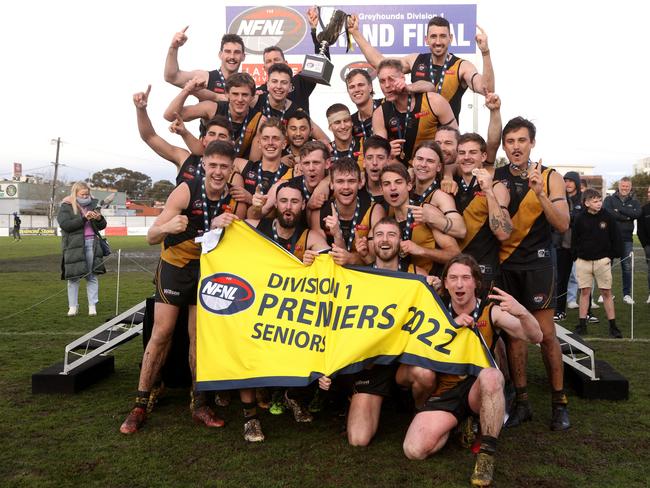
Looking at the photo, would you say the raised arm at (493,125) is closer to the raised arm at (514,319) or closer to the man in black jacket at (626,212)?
the raised arm at (514,319)

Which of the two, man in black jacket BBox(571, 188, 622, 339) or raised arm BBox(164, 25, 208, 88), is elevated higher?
raised arm BBox(164, 25, 208, 88)

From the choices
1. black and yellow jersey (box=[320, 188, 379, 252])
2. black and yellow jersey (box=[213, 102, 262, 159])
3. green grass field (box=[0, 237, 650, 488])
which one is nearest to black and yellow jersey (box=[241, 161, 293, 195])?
black and yellow jersey (box=[213, 102, 262, 159])

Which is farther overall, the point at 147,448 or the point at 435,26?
the point at 435,26

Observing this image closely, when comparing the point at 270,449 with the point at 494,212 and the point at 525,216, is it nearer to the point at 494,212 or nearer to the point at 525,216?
the point at 494,212

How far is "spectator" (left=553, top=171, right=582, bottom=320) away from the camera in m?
9.27

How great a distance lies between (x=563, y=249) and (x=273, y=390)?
20.2 feet

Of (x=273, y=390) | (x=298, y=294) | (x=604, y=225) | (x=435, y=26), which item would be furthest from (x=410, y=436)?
(x=604, y=225)

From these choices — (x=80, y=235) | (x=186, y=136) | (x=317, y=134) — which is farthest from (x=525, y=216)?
(x=80, y=235)

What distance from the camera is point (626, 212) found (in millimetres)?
10430

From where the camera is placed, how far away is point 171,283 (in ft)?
15.7

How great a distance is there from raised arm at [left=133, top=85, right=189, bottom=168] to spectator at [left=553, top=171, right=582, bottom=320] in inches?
252

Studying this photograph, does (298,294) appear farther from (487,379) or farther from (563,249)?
(563,249)

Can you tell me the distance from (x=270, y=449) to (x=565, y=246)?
6.85 metres

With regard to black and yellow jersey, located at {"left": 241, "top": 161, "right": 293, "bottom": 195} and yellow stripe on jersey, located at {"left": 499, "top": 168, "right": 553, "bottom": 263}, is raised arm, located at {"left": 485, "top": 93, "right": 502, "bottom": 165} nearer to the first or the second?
yellow stripe on jersey, located at {"left": 499, "top": 168, "right": 553, "bottom": 263}
